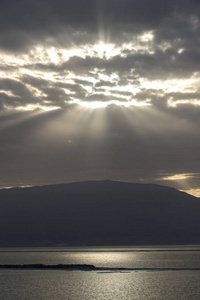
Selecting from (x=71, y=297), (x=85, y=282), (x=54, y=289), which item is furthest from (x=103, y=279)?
(x=71, y=297)

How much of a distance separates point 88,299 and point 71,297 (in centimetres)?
509

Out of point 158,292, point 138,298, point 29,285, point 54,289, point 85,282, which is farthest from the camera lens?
point 85,282

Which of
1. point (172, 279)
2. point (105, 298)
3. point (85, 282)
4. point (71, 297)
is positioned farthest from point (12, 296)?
point (172, 279)

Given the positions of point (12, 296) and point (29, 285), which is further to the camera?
point (29, 285)

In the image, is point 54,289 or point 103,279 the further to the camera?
point 103,279

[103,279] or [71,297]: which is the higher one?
[103,279]

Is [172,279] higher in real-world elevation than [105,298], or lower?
higher

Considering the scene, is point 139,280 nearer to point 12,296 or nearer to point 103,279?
point 103,279

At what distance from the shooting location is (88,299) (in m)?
117

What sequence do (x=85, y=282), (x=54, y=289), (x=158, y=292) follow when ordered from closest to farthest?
(x=158, y=292) → (x=54, y=289) → (x=85, y=282)

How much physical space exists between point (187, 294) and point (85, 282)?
4540 cm

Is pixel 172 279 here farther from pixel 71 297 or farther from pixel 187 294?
pixel 71 297

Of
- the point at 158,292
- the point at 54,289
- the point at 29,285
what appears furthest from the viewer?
the point at 29,285

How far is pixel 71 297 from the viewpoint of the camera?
4710 inches
